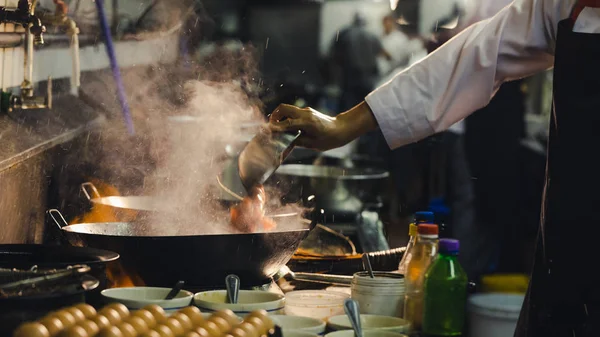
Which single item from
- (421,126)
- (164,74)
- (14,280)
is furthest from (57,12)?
(14,280)

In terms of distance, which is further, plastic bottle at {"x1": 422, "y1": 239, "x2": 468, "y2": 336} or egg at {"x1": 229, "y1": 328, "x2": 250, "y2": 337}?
plastic bottle at {"x1": 422, "y1": 239, "x2": 468, "y2": 336}

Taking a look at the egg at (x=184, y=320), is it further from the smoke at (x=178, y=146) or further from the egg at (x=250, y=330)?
the smoke at (x=178, y=146)

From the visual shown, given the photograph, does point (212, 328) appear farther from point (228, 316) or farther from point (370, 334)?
point (370, 334)

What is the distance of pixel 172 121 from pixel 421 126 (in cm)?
213

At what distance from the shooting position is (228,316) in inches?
78.7

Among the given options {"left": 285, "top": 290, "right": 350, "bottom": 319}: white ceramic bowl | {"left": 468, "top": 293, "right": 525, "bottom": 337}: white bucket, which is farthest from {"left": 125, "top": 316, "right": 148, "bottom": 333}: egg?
{"left": 468, "top": 293, "right": 525, "bottom": 337}: white bucket

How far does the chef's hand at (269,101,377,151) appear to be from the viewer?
8.63 feet

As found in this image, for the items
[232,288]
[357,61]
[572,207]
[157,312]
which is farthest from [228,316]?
[357,61]

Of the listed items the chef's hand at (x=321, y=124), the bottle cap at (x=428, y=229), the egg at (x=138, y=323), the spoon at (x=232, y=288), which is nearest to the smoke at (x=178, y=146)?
the chef's hand at (x=321, y=124)

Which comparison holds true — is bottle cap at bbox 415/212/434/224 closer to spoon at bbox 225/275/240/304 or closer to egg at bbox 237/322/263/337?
spoon at bbox 225/275/240/304

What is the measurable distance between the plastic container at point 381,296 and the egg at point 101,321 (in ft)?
2.45

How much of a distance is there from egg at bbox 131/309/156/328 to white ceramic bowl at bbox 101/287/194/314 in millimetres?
147

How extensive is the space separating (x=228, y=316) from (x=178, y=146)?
85.6 inches

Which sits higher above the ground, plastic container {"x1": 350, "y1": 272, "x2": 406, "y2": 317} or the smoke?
the smoke
